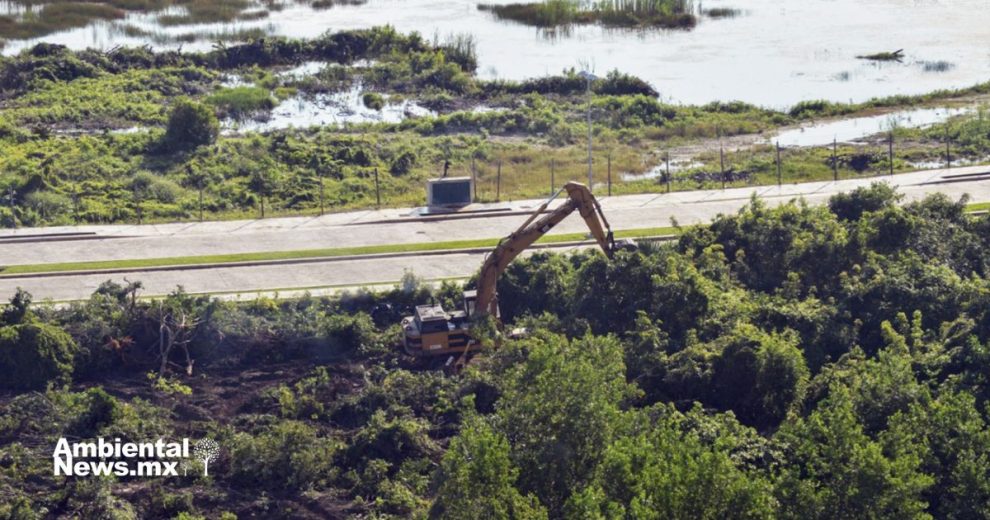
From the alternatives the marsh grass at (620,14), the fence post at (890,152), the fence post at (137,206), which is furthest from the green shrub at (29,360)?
the marsh grass at (620,14)

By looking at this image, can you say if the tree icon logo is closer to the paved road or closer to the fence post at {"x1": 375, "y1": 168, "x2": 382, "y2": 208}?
the paved road

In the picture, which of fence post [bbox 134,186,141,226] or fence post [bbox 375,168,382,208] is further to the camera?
fence post [bbox 375,168,382,208]

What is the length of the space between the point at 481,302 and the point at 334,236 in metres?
10.7

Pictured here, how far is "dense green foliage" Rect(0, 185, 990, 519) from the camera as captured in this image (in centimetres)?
2802

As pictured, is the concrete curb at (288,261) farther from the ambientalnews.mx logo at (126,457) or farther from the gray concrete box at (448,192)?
the ambientalnews.mx logo at (126,457)

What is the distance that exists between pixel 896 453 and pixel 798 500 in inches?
80.6

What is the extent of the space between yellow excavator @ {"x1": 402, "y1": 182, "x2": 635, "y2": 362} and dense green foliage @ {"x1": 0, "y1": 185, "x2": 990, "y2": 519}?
0.81 meters

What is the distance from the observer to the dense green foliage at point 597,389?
28016mm

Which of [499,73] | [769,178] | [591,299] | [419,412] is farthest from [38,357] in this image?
[499,73]

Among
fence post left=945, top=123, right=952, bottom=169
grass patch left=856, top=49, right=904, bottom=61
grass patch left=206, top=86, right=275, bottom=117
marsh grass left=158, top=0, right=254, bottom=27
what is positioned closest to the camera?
fence post left=945, top=123, right=952, bottom=169

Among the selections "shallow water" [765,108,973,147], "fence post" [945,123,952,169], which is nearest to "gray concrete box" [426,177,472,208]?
"shallow water" [765,108,973,147]

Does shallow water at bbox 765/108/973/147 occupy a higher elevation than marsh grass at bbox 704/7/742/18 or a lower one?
lower

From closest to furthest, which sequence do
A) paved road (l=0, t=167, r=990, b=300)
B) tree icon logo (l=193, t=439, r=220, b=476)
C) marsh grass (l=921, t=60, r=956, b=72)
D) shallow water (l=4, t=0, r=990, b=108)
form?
tree icon logo (l=193, t=439, r=220, b=476), paved road (l=0, t=167, r=990, b=300), shallow water (l=4, t=0, r=990, b=108), marsh grass (l=921, t=60, r=956, b=72)

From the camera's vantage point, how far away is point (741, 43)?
8288 cm
